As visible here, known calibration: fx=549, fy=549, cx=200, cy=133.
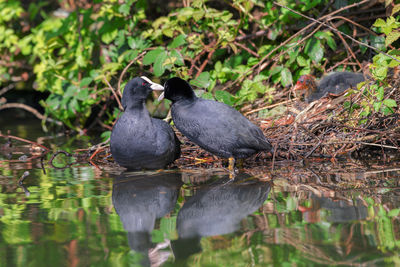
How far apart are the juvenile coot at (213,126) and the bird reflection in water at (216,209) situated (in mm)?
245

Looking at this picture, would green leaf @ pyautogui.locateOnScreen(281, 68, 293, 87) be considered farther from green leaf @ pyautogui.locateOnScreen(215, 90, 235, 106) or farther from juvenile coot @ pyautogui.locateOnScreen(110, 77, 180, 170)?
juvenile coot @ pyautogui.locateOnScreen(110, 77, 180, 170)

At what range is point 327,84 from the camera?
461 centimetres

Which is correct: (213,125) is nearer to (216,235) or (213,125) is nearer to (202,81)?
(202,81)

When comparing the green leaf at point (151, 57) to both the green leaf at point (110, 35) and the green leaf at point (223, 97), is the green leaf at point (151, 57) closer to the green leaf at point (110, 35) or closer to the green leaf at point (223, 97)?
the green leaf at point (223, 97)

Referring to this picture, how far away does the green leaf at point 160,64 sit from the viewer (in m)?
4.64

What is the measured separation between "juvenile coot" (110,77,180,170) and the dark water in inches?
4.0

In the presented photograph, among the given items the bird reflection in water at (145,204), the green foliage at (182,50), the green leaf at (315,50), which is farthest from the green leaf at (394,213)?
the green leaf at (315,50)

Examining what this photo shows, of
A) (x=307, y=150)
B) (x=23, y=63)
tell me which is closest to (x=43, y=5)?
(x=23, y=63)

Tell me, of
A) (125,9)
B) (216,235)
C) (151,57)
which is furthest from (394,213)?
(125,9)

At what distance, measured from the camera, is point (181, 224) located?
2428mm

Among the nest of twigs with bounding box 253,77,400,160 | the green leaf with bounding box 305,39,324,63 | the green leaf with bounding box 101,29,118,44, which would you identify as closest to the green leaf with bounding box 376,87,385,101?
the nest of twigs with bounding box 253,77,400,160

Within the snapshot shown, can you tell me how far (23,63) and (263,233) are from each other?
581cm

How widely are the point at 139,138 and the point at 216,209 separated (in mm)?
1070

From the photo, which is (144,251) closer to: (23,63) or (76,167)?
(76,167)
